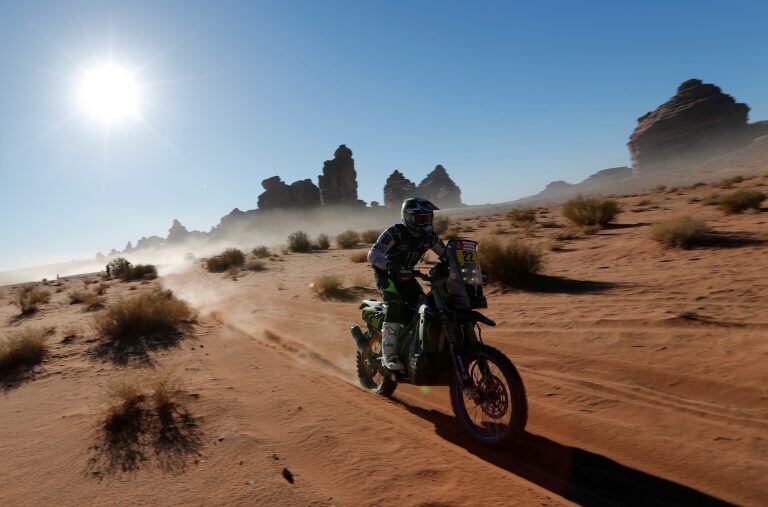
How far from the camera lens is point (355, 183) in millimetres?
114312

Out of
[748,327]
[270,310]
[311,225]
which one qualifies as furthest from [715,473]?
[311,225]

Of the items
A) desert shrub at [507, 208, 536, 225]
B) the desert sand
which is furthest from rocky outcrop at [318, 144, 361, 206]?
the desert sand

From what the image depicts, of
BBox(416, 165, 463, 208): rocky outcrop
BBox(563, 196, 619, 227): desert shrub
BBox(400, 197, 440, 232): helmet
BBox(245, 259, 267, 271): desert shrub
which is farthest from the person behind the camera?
BBox(416, 165, 463, 208): rocky outcrop

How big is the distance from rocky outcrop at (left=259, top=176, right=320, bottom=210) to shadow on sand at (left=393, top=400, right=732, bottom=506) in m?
114

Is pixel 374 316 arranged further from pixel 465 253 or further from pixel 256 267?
pixel 256 267

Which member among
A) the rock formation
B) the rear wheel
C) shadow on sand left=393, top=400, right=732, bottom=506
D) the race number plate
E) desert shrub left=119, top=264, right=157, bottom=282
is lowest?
shadow on sand left=393, top=400, right=732, bottom=506

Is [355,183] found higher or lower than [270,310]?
higher

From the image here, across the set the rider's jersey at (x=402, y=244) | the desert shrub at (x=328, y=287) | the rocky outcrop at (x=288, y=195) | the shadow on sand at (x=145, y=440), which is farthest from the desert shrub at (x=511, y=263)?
the rocky outcrop at (x=288, y=195)

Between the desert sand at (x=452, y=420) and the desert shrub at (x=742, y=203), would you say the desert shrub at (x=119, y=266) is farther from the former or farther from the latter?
the desert shrub at (x=742, y=203)

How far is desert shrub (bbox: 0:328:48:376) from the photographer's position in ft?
22.2

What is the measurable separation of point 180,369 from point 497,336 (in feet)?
17.4

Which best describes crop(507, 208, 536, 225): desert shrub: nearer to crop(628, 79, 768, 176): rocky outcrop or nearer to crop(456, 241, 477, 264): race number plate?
crop(456, 241, 477, 264): race number plate

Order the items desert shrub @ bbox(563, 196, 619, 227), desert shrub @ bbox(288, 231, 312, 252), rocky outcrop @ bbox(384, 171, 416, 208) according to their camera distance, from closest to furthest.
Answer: desert shrub @ bbox(563, 196, 619, 227)
desert shrub @ bbox(288, 231, 312, 252)
rocky outcrop @ bbox(384, 171, 416, 208)

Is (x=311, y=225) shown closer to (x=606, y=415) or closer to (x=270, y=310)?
(x=270, y=310)
